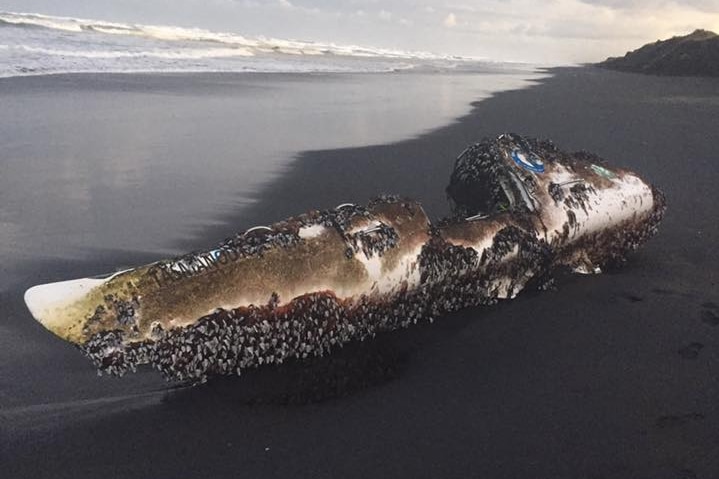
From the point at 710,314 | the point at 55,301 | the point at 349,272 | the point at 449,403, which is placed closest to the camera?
the point at 55,301

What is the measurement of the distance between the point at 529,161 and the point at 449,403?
1468 mm

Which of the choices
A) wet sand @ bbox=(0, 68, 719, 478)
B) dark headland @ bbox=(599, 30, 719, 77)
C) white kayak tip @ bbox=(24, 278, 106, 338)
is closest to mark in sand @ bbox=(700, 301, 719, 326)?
wet sand @ bbox=(0, 68, 719, 478)

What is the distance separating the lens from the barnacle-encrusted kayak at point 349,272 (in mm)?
1691

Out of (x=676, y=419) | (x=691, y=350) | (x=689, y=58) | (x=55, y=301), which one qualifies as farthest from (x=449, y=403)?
(x=689, y=58)

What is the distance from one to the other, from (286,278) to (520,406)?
854mm

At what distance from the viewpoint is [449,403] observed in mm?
1911

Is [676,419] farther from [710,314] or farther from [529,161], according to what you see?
[529,161]

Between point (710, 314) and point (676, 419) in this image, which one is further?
point (710, 314)

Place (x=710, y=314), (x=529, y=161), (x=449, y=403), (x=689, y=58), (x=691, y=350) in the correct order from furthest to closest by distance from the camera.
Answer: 1. (x=689, y=58)
2. (x=529, y=161)
3. (x=710, y=314)
4. (x=691, y=350)
5. (x=449, y=403)

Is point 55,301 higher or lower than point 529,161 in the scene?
lower

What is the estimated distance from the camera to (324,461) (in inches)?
64.4

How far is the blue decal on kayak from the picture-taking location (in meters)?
2.88

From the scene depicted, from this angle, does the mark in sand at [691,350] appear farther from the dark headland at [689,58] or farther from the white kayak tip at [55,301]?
the dark headland at [689,58]

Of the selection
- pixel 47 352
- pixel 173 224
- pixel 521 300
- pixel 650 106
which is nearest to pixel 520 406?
pixel 521 300
